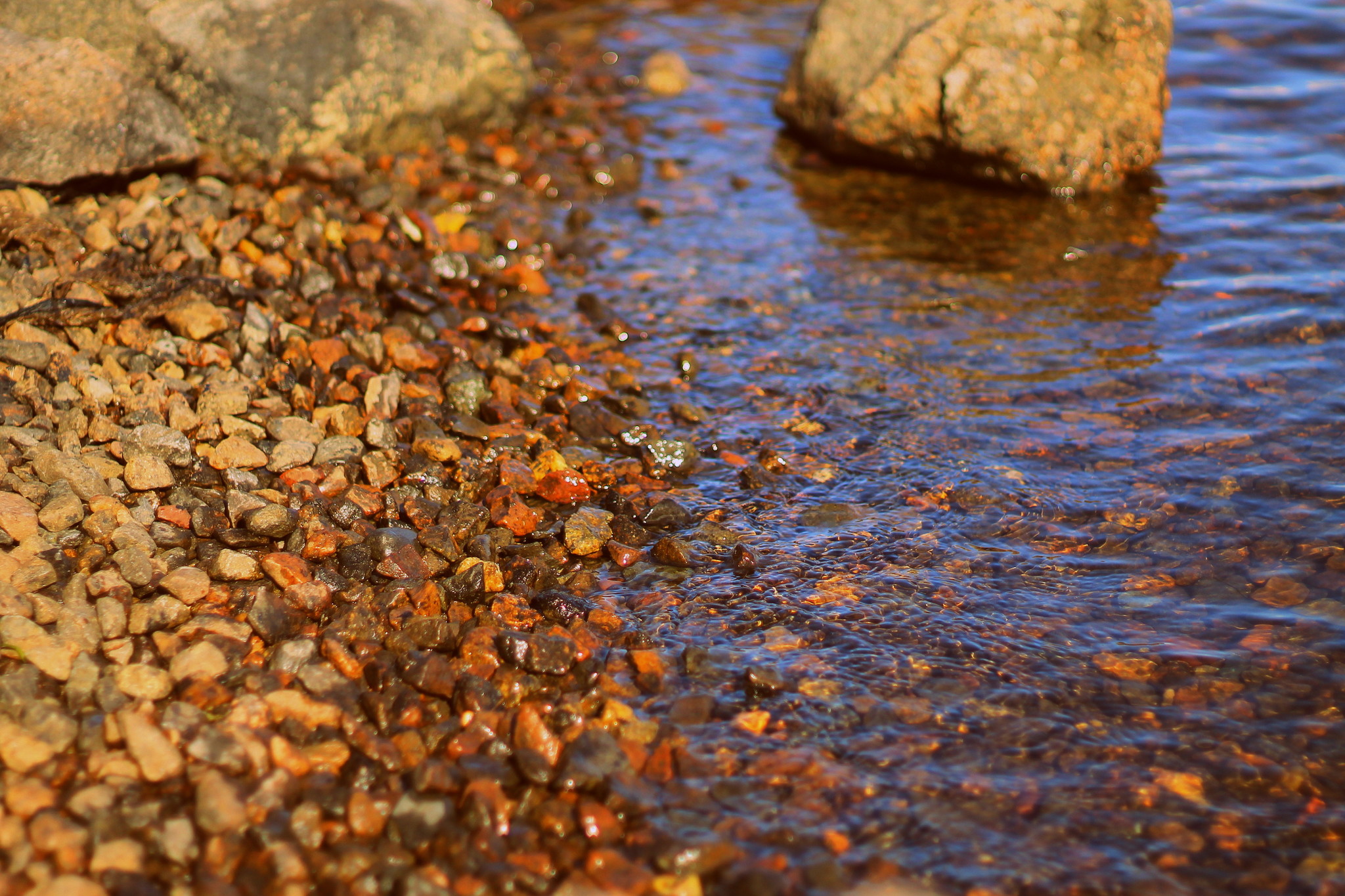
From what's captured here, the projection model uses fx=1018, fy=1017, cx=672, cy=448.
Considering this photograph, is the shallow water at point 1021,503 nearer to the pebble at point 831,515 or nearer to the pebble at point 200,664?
the pebble at point 831,515

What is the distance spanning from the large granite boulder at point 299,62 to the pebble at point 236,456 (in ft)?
7.80

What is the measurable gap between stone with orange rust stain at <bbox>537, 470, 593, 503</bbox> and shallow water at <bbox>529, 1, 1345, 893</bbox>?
0.42 m

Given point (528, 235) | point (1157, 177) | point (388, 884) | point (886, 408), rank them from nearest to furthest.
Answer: point (388, 884)
point (886, 408)
point (528, 235)
point (1157, 177)

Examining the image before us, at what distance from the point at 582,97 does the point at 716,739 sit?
5470 millimetres

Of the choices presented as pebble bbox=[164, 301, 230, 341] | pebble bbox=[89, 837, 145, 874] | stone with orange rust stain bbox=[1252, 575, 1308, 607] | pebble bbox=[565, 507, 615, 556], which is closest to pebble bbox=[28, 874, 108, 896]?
pebble bbox=[89, 837, 145, 874]

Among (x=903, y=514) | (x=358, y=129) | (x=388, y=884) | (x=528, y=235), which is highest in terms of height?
(x=358, y=129)

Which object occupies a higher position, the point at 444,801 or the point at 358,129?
the point at 358,129

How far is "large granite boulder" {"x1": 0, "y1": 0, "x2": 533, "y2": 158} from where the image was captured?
5074 mm

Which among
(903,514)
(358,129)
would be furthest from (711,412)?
(358,129)

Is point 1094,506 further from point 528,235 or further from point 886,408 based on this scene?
point 528,235

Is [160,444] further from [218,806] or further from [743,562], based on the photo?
[743,562]

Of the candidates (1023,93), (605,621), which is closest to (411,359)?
(605,621)

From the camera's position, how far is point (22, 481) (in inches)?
127

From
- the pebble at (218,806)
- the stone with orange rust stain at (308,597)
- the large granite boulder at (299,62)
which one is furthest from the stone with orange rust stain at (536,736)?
the large granite boulder at (299,62)
